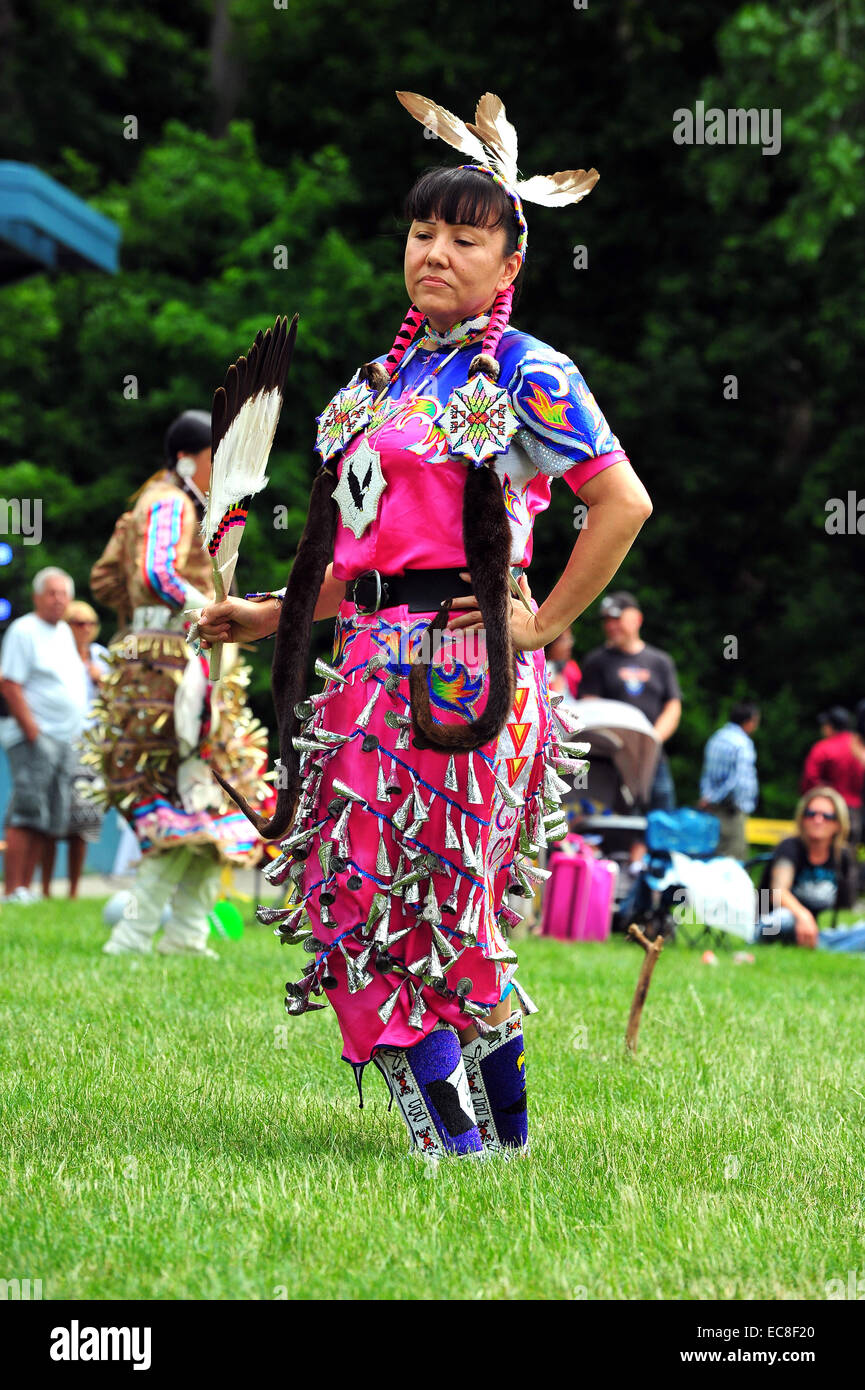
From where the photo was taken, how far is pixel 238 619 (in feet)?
12.5

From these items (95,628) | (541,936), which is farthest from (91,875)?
(541,936)

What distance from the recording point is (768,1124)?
4.46 meters

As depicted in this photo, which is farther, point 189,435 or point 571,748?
point 189,435

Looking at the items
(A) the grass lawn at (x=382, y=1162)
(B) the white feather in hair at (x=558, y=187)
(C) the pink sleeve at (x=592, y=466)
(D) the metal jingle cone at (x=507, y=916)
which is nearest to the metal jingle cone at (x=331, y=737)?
(D) the metal jingle cone at (x=507, y=916)

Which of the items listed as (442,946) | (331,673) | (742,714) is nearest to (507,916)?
(442,946)

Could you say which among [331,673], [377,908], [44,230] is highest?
[44,230]

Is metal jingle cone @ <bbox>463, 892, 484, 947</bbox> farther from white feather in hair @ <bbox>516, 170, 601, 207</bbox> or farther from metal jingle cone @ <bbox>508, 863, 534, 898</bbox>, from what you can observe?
white feather in hair @ <bbox>516, 170, 601, 207</bbox>

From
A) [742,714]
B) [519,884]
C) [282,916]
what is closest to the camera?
[282,916]

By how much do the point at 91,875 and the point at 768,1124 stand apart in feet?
38.4

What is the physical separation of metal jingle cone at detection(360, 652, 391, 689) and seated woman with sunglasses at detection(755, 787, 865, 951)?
26.4ft

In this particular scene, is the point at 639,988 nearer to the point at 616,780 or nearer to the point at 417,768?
the point at 417,768

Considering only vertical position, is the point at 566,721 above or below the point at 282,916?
above

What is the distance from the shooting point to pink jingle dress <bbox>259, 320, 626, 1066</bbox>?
3.54m

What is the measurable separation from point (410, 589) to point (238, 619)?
45 centimetres
